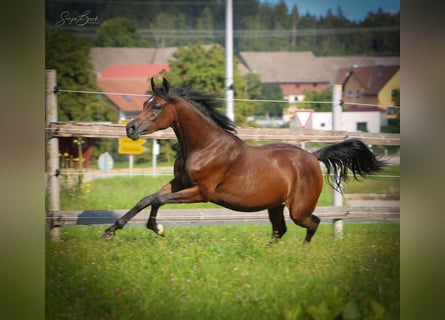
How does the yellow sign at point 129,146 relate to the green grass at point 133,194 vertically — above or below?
above

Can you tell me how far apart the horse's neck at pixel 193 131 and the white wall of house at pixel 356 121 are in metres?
1.73

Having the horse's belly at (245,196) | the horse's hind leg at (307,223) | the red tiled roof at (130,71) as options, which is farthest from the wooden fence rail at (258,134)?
the horse's hind leg at (307,223)

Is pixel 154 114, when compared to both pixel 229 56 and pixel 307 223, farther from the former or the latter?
pixel 307 223

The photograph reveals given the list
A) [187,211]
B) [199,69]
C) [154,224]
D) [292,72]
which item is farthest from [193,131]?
[199,69]

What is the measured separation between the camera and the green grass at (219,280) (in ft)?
11.4

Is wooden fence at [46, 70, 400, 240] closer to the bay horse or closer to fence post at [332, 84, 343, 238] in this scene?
fence post at [332, 84, 343, 238]

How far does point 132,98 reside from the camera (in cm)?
548

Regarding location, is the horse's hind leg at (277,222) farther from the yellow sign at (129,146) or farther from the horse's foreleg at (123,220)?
the yellow sign at (129,146)

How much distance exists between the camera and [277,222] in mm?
4812

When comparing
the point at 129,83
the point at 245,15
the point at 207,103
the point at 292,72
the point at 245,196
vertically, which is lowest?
the point at 245,196

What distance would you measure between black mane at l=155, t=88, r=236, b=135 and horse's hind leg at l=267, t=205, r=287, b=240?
30.3 inches

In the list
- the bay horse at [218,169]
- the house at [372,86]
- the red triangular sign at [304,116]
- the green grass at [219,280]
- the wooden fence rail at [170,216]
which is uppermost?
the house at [372,86]

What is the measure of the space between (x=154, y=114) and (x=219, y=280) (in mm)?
1298
